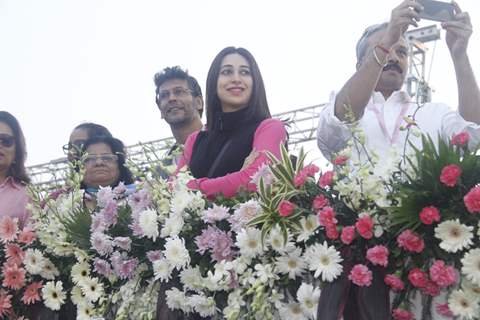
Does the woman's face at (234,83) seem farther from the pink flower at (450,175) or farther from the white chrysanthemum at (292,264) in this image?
the pink flower at (450,175)

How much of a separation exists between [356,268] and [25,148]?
2.78 metres

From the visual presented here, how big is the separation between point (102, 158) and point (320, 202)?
2.23 m

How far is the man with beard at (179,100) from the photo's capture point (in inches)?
172

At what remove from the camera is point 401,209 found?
1.95 m

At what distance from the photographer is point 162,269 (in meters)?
2.43

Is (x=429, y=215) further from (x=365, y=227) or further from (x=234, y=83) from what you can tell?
(x=234, y=83)

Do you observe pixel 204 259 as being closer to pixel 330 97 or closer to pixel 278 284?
pixel 278 284

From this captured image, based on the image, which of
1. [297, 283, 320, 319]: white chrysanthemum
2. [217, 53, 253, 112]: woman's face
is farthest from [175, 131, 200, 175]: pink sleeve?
[297, 283, 320, 319]: white chrysanthemum

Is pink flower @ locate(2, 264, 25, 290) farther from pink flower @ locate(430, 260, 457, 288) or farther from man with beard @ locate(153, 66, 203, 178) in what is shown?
pink flower @ locate(430, 260, 457, 288)

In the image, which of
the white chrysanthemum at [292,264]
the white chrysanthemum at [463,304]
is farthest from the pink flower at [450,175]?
the white chrysanthemum at [292,264]

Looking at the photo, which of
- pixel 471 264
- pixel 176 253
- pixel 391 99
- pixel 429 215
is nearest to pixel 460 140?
pixel 429 215

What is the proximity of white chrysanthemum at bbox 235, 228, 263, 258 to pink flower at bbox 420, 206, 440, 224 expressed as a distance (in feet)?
1.90

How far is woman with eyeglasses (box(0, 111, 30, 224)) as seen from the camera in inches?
149

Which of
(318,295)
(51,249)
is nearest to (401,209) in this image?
(318,295)
